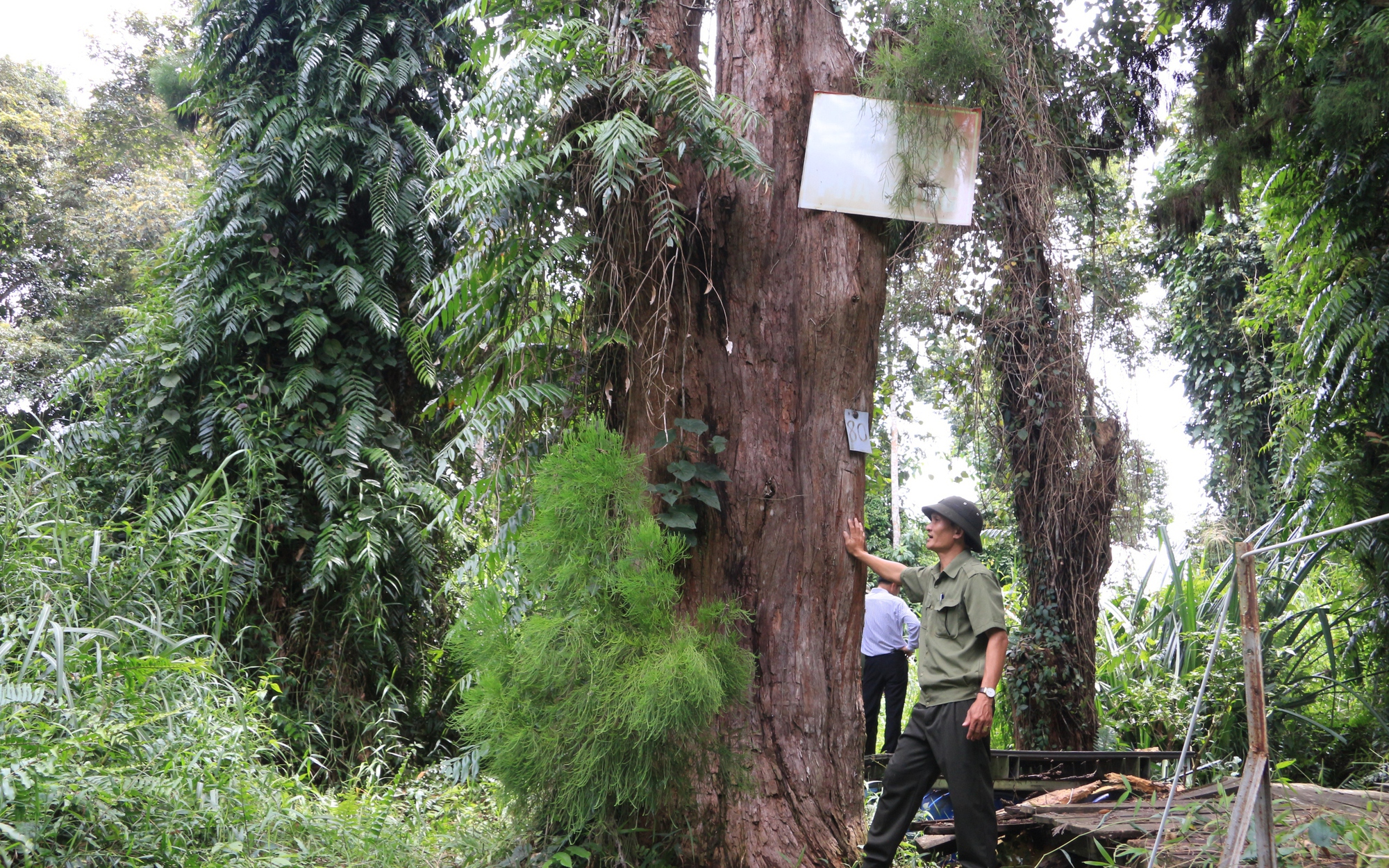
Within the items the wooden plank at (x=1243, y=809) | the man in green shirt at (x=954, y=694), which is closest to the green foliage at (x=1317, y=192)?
the man in green shirt at (x=954, y=694)

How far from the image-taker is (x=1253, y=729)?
2.65 metres

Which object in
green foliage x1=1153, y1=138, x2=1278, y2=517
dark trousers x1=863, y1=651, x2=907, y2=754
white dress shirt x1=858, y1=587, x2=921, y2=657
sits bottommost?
dark trousers x1=863, y1=651, x2=907, y2=754

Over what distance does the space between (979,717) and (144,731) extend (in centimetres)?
355

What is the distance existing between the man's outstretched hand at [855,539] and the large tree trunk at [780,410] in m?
0.04

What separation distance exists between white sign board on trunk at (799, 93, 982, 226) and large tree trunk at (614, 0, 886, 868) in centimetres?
9

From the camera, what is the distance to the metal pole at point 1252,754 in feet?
8.24

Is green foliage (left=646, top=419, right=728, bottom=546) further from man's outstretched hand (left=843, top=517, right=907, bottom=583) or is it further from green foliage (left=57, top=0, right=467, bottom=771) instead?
green foliage (left=57, top=0, right=467, bottom=771)

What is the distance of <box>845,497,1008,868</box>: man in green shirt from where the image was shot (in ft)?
12.6

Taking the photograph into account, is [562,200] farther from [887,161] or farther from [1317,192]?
[1317,192]

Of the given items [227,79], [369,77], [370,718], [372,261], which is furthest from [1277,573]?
[227,79]

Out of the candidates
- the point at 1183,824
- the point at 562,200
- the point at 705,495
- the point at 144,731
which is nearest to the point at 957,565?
the point at 705,495

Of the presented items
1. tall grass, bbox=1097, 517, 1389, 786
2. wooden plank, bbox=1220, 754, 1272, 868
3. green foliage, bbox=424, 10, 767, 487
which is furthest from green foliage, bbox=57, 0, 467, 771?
tall grass, bbox=1097, 517, 1389, 786

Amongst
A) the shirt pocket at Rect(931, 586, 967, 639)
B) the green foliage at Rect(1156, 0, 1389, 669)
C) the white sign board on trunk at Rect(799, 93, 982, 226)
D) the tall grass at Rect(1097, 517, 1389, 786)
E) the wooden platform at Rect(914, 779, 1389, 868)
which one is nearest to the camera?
the wooden platform at Rect(914, 779, 1389, 868)

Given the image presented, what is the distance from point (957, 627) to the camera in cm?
410
